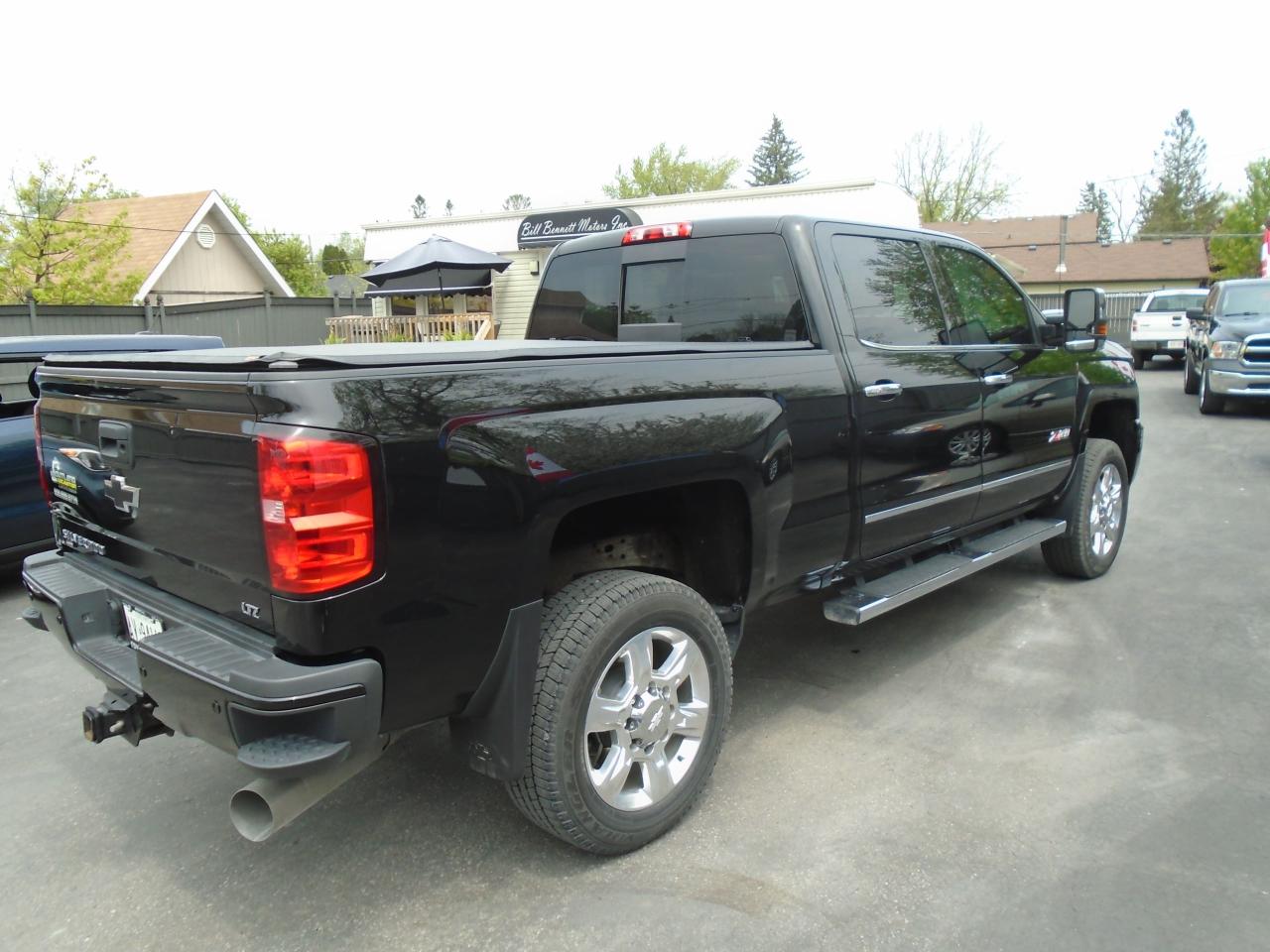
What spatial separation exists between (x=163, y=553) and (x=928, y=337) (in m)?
3.26

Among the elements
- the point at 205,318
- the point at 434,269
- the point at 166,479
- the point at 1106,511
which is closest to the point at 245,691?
the point at 166,479

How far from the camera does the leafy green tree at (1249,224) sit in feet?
136

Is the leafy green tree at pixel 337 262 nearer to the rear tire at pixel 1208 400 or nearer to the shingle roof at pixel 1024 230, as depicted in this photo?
the shingle roof at pixel 1024 230

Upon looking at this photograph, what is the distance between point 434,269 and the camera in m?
18.4

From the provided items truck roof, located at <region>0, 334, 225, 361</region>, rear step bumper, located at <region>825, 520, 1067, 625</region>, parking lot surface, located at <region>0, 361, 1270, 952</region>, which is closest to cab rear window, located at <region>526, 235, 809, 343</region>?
rear step bumper, located at <region>825, 520, 1067, 625</region>

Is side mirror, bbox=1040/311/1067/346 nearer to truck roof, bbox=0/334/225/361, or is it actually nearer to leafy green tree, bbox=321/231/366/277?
truck roof, bbox=0/334/225/361

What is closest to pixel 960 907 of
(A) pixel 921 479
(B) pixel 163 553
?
(A) pixel 921 479

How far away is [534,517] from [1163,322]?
23018 mm

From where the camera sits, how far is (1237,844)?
2.94m

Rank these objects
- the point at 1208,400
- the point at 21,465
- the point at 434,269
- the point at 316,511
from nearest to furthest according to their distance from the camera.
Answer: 1. the point at 316,511
2. the point at 21,465
3. the point at 1208,400
4. the point at 434,269

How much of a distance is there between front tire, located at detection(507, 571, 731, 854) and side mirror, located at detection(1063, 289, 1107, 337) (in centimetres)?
335

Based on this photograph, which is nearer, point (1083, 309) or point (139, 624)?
point (139, 624)

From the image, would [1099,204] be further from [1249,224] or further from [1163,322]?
[1163,322]

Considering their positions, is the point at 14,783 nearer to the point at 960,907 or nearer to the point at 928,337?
the point at 960,907
